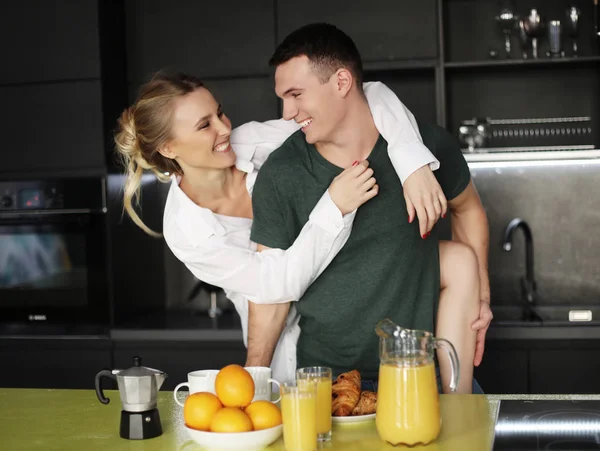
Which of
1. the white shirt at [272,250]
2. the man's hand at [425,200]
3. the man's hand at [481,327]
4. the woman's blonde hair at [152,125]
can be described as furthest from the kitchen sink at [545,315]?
the woman's blonde hair at [152,125]

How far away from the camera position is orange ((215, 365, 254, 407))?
151 centimetres

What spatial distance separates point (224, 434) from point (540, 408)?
622mm

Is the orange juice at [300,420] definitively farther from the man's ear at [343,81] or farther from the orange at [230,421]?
the man's ear at [343,81]

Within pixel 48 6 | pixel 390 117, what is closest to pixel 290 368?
pixel 390 117

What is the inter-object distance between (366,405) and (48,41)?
2.50 m

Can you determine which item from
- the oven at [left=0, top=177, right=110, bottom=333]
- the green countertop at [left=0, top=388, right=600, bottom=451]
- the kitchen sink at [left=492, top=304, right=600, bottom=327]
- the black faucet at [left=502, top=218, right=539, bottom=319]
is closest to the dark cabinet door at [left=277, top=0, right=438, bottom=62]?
the black faucet at [left=502, top=218, right=539, bottom=319]

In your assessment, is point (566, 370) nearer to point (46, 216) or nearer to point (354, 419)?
point (354, 419)

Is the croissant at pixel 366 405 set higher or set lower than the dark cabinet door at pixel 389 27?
lower

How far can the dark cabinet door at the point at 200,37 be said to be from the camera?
362 centimetres

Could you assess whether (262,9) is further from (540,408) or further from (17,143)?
(540,408)

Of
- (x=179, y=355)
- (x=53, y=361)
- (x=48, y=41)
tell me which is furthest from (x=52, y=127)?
(x=179, y=355)

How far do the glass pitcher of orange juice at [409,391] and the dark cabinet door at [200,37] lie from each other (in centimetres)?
232

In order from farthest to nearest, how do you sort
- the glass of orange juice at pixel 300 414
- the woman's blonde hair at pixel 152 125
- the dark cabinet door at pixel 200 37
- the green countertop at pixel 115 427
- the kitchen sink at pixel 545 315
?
the dark cabinet door at pixel 200 37 < the kitchen sink at pixel 545 315 < the woman's blonde hair at pixel 152 125 < the green countertop at pixel 115 427 < the glass of orange juice at pixel 300 414

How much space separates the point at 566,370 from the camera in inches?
127
